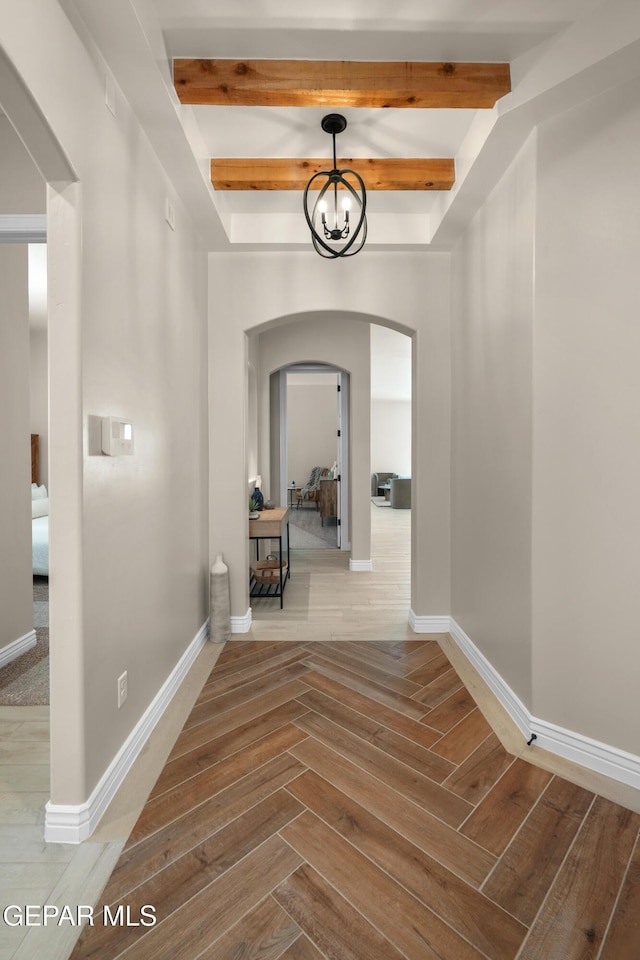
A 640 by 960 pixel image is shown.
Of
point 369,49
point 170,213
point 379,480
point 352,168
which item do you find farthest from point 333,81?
point 379,480

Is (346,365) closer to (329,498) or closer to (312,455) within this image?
(329,498)

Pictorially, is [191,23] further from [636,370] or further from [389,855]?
[389,855]

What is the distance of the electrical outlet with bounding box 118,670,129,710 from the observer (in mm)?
1903

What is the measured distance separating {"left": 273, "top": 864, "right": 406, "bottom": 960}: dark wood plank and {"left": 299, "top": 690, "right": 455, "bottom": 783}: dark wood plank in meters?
0.65

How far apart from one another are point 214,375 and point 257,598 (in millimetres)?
1968

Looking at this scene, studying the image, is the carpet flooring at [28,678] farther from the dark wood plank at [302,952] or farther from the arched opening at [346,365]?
the arched opening at [346,365]

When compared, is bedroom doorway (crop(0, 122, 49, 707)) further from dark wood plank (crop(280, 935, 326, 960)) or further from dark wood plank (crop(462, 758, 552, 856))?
dark wood plank (crop(462, 758, 552, 856))

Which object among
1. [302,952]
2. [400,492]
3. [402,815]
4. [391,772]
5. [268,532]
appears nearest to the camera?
[302,952]

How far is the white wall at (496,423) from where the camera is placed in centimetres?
222

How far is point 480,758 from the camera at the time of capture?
79.6 inches

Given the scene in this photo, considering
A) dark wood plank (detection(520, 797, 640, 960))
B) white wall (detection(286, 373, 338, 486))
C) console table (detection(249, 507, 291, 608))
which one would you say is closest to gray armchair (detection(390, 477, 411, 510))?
white wall (detection(286, 373, 338, 486))

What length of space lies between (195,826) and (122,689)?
0.56 meters

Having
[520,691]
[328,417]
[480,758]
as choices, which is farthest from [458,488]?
[328,417]

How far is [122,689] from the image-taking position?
6.32 feet
